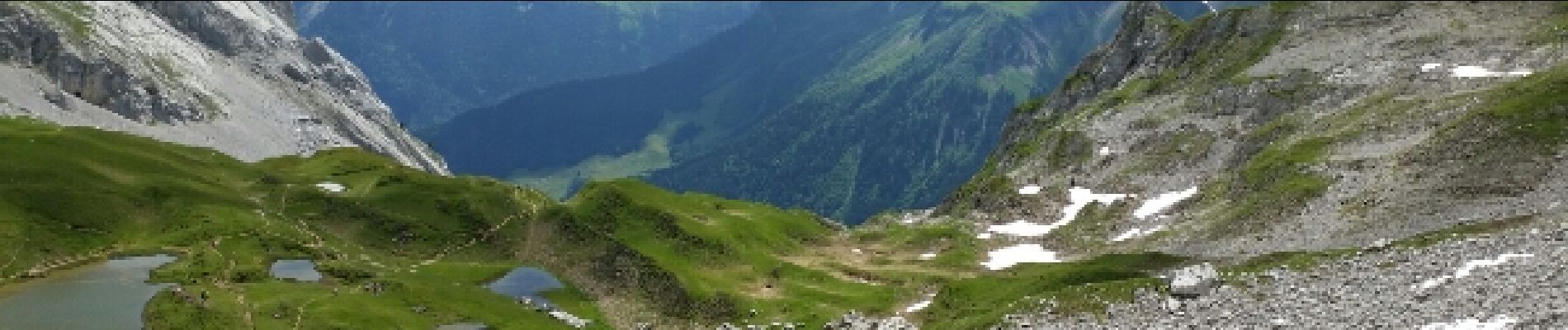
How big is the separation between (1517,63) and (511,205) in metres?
101

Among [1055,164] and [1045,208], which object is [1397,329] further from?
[1055,164]

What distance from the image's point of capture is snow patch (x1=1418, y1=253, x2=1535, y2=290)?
5091cm

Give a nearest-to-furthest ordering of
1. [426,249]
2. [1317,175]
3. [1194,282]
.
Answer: [1194,282] → [1317,175] → [426,249]

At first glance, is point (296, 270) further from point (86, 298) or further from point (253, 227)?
point (86, 298)

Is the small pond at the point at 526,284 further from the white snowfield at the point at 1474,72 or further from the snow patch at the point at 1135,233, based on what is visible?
the white snowfield at the point at 1474,72

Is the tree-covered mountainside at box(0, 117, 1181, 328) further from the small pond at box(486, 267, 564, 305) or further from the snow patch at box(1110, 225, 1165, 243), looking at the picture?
the snow patch at box(1110, 225, 1165, 243)

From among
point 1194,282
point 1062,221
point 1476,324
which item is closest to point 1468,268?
point 1476,324

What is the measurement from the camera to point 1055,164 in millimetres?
144875

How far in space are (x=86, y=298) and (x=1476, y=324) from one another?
76243 mm

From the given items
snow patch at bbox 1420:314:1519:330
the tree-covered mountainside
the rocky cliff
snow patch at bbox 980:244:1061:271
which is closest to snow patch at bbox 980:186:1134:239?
the rocky cliff

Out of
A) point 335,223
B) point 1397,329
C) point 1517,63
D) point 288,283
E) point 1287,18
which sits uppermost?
point 1287,18

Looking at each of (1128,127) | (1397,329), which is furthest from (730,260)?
(1128,127)

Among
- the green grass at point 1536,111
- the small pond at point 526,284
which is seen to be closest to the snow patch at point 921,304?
the small pond at point 526,284

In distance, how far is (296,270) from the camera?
3305 inches
